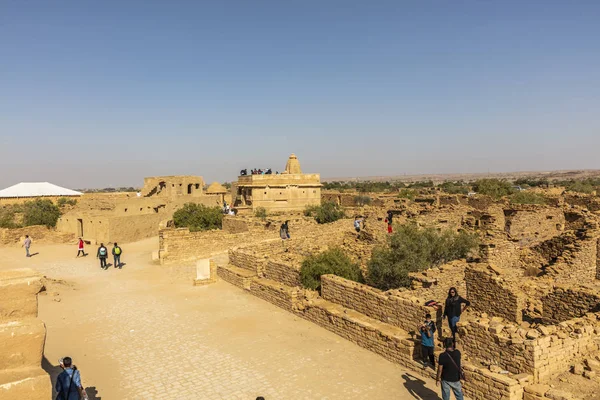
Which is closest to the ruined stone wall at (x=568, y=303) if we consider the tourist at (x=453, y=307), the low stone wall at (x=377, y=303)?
the tourist at (x=453, y=307)

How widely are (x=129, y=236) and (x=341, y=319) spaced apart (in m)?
17.0

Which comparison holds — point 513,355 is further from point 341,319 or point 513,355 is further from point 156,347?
point 156,347

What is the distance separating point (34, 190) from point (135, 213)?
28.3 meters

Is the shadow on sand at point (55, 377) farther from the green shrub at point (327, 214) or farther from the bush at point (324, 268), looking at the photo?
the green shrub at point (327, 214)

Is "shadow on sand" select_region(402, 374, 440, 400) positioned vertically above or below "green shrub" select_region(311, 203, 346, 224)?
below

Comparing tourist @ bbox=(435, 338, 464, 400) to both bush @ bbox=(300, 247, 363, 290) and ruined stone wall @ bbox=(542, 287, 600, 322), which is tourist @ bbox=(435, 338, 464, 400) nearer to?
ruined stone wall @ bbox=(542, 287, 600, 322)

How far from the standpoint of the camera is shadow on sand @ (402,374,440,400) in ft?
20.1

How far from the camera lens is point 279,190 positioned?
85.6 feet

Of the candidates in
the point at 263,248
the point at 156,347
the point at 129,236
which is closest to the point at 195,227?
the point at 129,236

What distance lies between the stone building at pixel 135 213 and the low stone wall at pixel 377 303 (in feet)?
49.6

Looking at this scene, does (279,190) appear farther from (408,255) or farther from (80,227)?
(408,255)

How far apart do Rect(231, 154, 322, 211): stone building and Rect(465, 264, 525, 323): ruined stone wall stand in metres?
17.4

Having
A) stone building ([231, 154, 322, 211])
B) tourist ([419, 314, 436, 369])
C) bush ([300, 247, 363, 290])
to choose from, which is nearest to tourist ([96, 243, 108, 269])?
bush ([300, 247, 363, 290])

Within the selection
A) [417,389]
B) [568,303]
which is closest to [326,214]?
[568,303]
